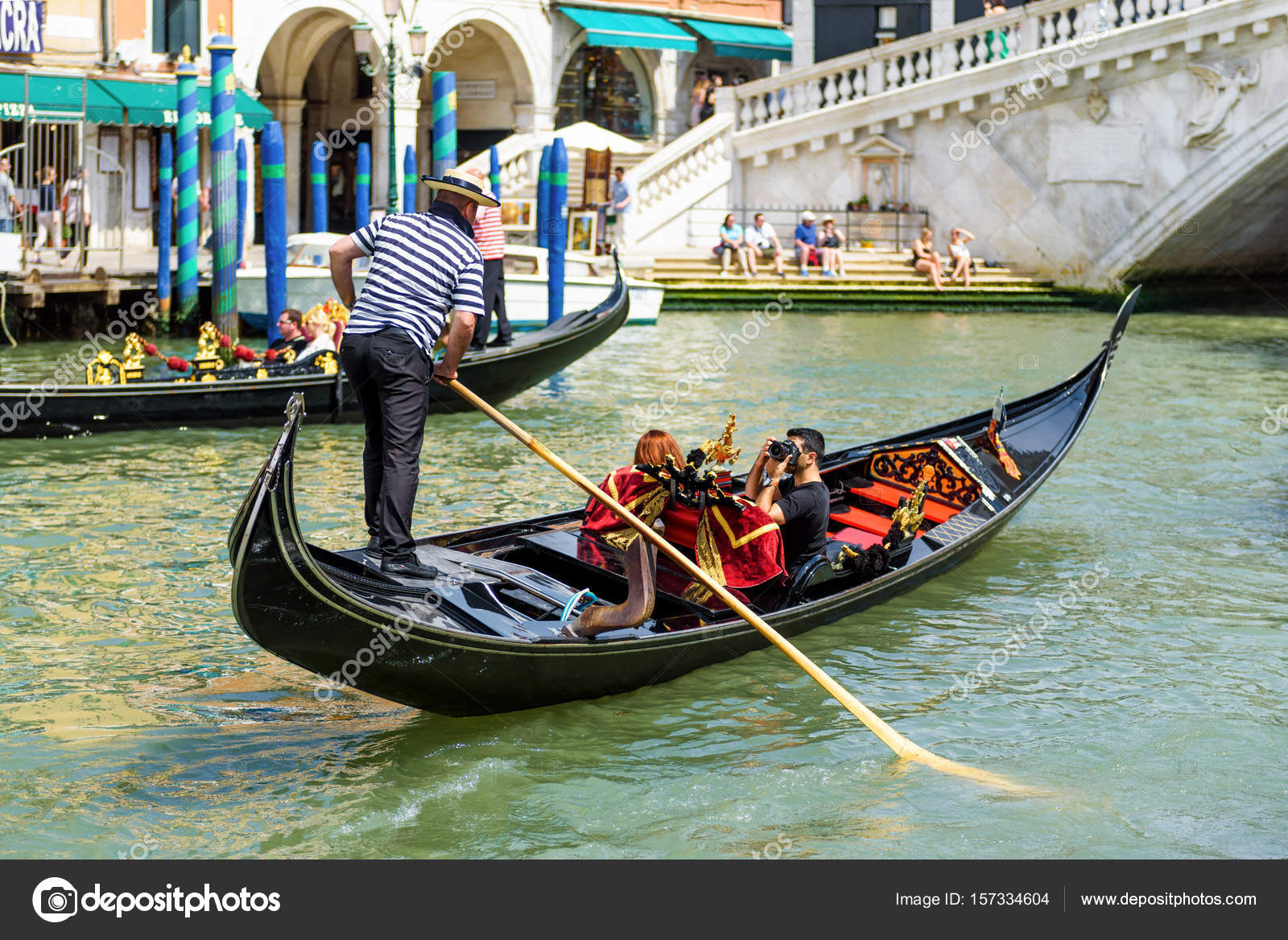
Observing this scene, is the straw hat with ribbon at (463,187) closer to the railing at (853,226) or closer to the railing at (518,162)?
the railing at (518,162)

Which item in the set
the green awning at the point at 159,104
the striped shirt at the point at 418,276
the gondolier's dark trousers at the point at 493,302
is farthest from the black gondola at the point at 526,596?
the green awning at the point at 159,104

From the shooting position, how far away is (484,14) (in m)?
14.7

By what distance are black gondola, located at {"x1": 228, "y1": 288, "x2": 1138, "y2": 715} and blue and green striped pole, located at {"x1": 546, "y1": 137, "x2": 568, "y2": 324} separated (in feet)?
15.2

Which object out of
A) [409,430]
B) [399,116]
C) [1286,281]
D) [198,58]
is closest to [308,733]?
[409,430]

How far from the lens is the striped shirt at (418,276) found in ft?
10.9

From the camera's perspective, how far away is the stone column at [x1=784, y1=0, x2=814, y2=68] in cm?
1661

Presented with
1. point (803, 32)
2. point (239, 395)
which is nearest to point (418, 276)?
point (239, 395)

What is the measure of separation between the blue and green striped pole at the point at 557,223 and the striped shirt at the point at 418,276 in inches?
224

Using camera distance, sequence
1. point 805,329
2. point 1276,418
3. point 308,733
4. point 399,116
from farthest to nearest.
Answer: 1. point 399,116
2. point 805,329
3. point 1276,418
4. point 308,733

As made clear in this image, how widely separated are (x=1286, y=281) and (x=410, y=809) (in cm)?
1383
